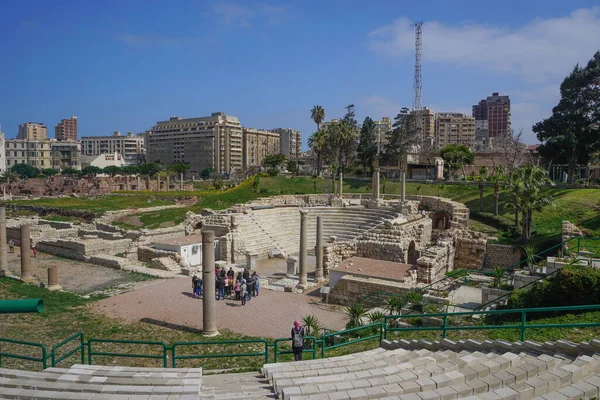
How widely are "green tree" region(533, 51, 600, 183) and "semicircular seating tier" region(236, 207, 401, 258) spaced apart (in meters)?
21.1

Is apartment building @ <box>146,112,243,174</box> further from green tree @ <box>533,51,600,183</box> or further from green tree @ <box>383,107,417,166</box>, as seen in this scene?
green tree @ <box>533,51,600,183</box>

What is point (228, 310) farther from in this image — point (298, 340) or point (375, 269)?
point (298, 340)

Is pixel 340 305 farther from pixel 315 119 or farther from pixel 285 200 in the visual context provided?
pixel 315 119

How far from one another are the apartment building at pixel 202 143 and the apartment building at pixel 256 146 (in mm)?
3207

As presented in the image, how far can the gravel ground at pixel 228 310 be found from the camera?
18.0 m

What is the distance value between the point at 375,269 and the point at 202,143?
136530 millimetres

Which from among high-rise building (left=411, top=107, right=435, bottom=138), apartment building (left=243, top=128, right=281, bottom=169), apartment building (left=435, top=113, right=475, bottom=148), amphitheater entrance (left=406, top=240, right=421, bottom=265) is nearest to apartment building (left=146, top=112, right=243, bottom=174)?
apartment building (left=243, top=128, right=281, bottom=169)

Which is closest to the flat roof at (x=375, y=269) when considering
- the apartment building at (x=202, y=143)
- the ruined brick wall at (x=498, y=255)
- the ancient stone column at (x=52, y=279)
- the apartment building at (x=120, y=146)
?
the ruined brick wall at (x=498, y=255)

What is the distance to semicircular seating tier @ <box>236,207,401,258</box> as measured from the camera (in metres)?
35.5

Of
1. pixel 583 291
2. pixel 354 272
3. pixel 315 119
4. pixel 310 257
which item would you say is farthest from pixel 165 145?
pixel 583 291

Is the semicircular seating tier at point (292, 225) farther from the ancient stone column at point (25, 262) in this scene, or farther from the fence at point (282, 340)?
the fence at point (282, 340)

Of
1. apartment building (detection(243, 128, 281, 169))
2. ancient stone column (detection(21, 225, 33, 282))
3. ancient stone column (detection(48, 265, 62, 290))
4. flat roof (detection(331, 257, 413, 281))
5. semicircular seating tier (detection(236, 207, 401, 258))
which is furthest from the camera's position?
apartment building (detection(243, 128, 281, 169))

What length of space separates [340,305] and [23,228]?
1816 centimetres

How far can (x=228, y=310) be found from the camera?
20.1 meters
